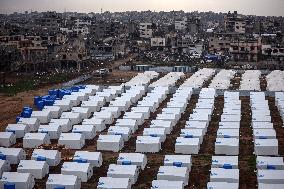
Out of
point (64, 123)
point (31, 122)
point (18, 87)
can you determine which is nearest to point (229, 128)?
point (64, 123)

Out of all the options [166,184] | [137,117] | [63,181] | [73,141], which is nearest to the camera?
[166,184]

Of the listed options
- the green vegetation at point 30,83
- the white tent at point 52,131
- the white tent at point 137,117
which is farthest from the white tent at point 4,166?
the green vegetation at point 30,83

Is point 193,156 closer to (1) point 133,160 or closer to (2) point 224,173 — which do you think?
(1) point 133,160

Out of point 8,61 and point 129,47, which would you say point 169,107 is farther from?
point 129,47

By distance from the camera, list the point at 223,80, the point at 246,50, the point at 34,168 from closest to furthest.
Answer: the point at 34,168
the point at 223,80
the point at 246,50

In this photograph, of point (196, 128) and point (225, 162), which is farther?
point (196, 128)

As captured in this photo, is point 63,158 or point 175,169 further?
point 63,158

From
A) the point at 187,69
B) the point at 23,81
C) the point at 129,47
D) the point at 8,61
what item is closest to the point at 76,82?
the point at 23,81
